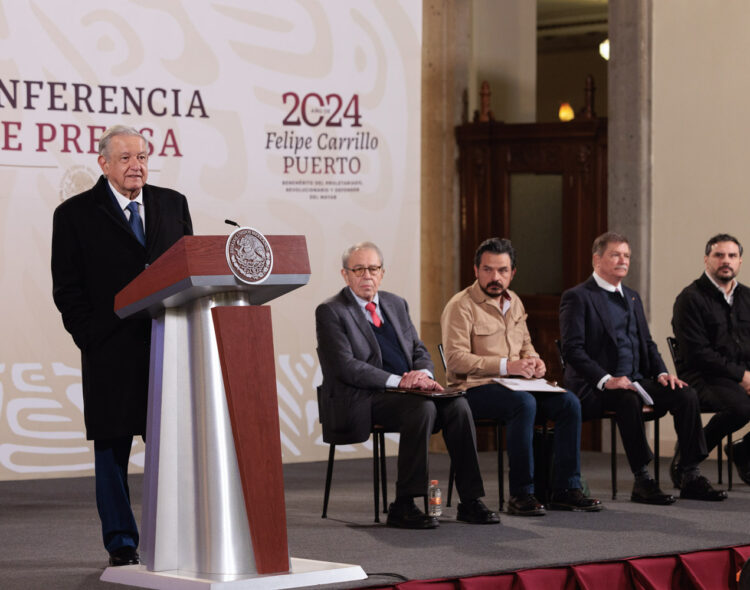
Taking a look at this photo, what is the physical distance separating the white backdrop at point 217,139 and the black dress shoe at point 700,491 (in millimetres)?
2392

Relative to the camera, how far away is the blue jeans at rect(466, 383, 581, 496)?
4.89 metres

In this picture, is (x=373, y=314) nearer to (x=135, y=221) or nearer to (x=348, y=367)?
(x=348, y=367)

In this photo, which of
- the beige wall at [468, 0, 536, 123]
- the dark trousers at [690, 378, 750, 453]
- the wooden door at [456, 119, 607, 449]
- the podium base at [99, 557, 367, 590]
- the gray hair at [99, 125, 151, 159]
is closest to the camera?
the podium base at [99, 557, 367, 590]

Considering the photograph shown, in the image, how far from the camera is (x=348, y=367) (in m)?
4.73

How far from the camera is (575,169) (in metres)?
8.16

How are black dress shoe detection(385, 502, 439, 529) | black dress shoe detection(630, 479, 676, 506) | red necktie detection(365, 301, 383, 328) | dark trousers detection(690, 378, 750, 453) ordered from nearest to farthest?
black dress shoe detection(385, 502, 439, 529) → red necktie detection(365, 301, 383, 328) → black dress shoe detection(630, 479, 676, 506) → dark trousers detection(690, 378, 750, 453)

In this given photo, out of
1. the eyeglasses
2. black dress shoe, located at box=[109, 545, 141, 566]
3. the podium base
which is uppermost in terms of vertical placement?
the eyeglasses

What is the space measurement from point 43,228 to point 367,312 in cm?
222

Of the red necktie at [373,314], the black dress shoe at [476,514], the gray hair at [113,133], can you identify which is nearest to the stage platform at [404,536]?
the black dress shoe at [476,514]

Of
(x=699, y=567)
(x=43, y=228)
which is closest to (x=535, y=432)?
(x=699, y=567)

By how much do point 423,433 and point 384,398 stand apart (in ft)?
0.80

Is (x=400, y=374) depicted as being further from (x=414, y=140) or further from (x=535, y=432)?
(x=414, y=140)

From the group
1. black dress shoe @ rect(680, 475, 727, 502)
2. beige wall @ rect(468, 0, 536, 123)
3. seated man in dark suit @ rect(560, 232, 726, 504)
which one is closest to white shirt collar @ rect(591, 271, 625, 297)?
seated man in dark suit @ rect(560, 232, 726, 504)

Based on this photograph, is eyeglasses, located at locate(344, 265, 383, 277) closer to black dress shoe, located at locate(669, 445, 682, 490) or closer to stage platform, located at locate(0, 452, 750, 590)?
stage platform, located at locate(0, 452, 750, 590)
